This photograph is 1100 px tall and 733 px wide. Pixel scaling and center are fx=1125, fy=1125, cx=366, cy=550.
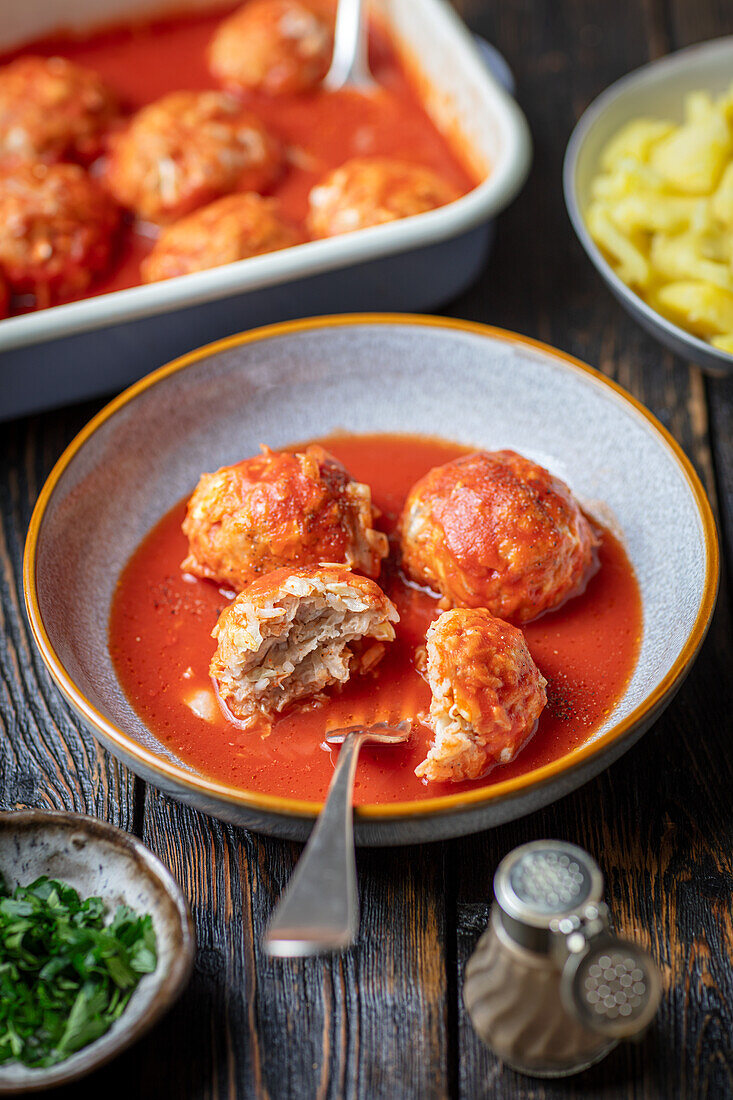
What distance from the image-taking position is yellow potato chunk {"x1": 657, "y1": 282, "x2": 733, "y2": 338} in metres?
3.29

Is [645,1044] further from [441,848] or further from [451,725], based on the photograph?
[451,725]

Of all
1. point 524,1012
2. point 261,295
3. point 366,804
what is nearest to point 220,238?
point 261,295

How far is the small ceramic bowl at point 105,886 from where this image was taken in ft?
6.86

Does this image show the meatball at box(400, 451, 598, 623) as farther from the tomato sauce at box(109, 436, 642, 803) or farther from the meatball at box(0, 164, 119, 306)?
the meatball at box(0, 164, 119, 306)

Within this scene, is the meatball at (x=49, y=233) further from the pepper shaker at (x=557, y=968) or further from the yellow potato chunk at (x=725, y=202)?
the pepper shaker at (x=557, y=968)

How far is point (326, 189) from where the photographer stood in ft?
12.4

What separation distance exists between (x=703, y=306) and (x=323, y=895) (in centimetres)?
213

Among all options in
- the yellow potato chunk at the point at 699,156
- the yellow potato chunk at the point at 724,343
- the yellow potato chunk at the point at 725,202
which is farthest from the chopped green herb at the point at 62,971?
the yellow potato chunk at the point at 699,156

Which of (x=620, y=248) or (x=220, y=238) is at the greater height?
(x=220, y=238)

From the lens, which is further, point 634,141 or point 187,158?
point 187,158

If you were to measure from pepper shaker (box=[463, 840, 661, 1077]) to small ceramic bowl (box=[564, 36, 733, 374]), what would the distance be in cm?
187

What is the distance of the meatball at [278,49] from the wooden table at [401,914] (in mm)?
1958

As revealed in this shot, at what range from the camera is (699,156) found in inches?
138

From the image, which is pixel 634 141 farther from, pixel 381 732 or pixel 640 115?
pixel 381 732
